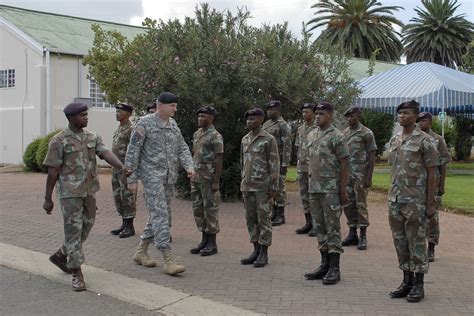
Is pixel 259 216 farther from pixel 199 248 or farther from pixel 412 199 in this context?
pixel 412 199

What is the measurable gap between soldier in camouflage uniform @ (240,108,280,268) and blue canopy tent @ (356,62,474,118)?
10.1 m

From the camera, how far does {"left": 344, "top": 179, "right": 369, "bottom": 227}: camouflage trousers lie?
7635 millimetres

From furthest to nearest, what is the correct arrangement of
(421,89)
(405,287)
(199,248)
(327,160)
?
(421,89), (199,248), (327,160), (405,287)

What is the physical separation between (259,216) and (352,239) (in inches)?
75.3

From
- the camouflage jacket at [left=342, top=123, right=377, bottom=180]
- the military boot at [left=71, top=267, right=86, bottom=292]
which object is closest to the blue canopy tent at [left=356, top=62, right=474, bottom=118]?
the camouflage jacket at [left=342, top=123, right=377, bottom=180]

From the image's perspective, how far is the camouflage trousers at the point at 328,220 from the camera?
5.75m

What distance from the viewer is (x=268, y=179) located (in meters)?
6.49

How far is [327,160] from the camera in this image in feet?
19.2

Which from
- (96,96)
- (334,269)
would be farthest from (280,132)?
(96,96)

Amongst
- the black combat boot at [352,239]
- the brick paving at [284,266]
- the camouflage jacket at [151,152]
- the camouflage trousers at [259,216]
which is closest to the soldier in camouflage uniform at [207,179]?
the brick paving at [284,266]

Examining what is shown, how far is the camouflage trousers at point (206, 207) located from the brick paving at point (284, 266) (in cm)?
40

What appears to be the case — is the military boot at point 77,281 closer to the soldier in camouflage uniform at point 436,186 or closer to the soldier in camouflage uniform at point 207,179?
the soldier in camouflage uniform at point 207,179

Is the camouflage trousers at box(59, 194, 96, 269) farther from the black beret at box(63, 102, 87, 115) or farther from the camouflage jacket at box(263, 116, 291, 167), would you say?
the camouflage jacket at box(263, 116, 291, 167)

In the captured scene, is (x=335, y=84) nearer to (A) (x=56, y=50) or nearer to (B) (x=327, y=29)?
(A) (x=56, y=50)
